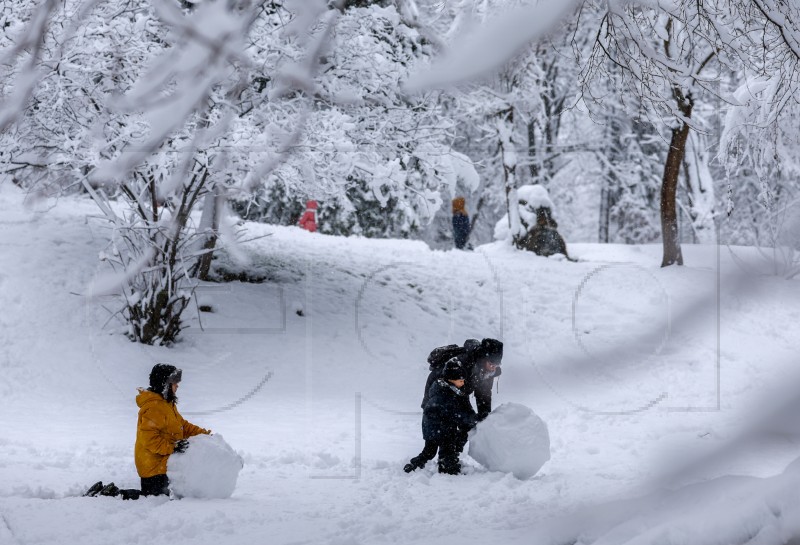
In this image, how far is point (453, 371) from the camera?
21.6ft

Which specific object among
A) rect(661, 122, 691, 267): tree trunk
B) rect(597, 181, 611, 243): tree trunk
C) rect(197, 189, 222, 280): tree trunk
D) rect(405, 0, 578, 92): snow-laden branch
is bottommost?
rect(405, 0, 578, 92): snow-laden branch

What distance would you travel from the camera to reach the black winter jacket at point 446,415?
6.53 m

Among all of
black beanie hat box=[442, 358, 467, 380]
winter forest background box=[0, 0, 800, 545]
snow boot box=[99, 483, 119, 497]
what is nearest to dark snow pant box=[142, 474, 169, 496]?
snow boot box=[99, 483, 119, 497]

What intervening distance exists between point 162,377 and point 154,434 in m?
0.38

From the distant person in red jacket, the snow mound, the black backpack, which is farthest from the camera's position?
the distant person in red jacket

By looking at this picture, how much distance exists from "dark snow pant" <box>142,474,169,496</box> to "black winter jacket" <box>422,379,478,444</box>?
205 centimetres

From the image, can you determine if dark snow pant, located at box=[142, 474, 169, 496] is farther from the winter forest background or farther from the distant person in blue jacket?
the distant person in blue jacket

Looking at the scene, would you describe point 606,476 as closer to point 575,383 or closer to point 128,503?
point 128,503

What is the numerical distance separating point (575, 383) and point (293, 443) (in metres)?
7.35

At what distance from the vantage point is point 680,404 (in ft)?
30.7

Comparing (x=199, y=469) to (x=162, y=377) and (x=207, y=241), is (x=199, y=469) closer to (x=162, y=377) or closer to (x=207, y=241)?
(x=162, y=377)

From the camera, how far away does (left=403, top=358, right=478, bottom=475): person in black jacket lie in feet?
21.4

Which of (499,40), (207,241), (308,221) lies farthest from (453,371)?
(308,221)

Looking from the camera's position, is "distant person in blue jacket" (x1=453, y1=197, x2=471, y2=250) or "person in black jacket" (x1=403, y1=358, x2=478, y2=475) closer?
"person in black jacket" (x1=403, y1=358, x2=478, y2=475)
